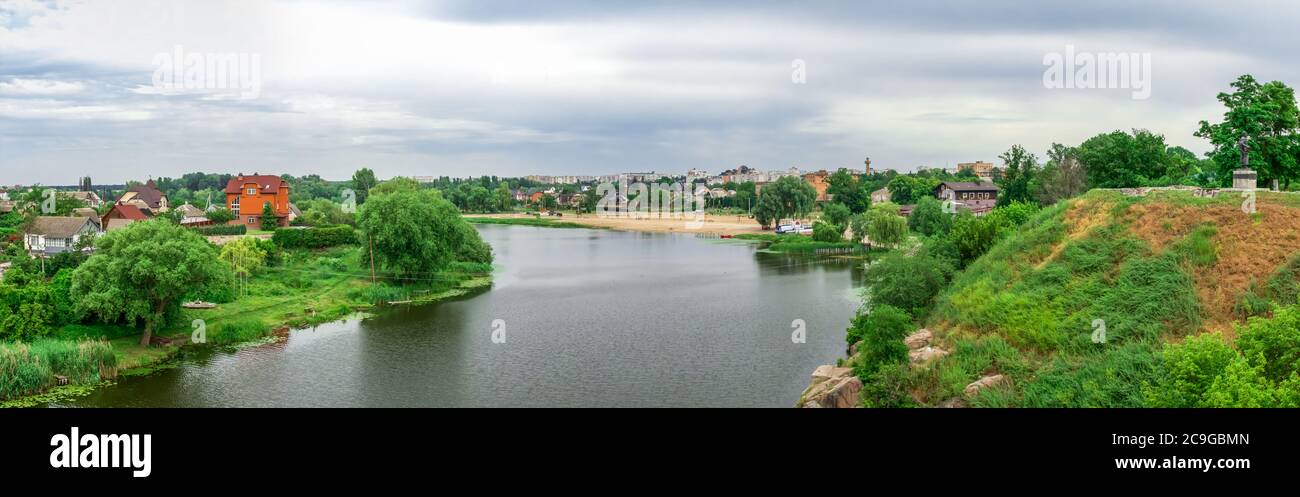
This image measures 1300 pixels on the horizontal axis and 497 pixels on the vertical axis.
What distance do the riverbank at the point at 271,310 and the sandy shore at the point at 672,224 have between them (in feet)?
138

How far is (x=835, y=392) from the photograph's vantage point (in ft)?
64.7

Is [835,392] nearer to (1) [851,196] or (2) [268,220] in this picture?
(2) [268,220]

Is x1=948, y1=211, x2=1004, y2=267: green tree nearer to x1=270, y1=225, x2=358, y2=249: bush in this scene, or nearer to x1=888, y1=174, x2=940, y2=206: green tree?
x1=270, y1=225, x2=358, y2=249: bush

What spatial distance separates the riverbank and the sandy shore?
138ft

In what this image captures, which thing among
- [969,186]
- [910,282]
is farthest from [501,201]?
[910,282]

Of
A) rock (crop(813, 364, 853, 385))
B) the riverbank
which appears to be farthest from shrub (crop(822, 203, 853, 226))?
rock (crop(813, 364, 853, 385))

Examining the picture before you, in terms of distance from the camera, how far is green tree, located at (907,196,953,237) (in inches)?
2481

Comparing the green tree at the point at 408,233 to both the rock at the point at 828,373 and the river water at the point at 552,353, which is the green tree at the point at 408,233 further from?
the rock at the point at 828,373

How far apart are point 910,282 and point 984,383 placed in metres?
9.77

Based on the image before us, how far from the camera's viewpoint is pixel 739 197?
4427 inches

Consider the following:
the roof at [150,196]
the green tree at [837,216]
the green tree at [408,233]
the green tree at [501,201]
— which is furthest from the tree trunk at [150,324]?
the green tree at [501,201]
